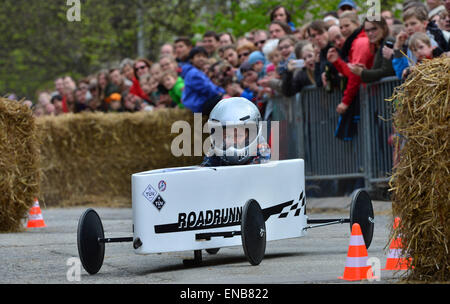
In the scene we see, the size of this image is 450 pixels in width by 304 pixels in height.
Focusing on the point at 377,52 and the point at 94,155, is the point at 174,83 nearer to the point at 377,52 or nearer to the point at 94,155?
the point at 94,155

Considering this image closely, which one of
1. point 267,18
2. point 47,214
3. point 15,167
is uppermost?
point 267,18

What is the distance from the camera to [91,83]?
22.9 m

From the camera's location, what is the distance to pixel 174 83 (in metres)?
19.3

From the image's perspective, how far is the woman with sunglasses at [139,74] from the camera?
2119 centimetres

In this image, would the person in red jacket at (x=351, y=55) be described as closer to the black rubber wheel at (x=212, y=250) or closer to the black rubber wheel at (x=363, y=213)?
the black rubber wheel at (x=363, y=213)

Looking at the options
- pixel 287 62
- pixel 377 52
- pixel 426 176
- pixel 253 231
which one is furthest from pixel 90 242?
pixel 287 62

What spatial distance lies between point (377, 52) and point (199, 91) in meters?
3.66

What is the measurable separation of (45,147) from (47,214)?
303 centimetres

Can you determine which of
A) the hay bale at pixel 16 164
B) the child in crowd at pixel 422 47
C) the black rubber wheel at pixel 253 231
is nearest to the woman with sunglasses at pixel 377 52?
the child in crowd at pixel 422 47

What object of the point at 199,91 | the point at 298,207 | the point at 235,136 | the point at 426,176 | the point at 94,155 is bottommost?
the point at 298,207

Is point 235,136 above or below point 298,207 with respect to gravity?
above

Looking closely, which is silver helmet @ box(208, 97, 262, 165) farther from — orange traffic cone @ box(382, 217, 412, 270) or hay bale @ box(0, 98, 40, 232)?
hay bale @ box(0, 98, 40, 232)
